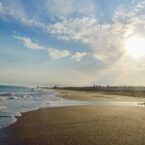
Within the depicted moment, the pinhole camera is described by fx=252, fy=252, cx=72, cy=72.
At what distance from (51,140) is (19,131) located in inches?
84.7

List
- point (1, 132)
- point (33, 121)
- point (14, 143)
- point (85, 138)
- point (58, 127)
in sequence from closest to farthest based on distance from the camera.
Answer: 1. point (14, 143)
2. point (85, 138)
3. point (1, 132)
4. point (58, 127)
5. point (33, 121)

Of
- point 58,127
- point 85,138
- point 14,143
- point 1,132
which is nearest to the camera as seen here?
point 14,143

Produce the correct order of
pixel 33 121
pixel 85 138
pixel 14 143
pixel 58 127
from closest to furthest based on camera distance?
pixel 14 143 < pixel 85 138 < pixel 58 127 < pixel 33 121

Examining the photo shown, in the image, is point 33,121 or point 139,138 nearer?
point 139,138

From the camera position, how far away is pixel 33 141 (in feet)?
29.6

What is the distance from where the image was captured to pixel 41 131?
Result: 10781 millimetres

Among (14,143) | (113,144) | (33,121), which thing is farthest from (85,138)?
(33,121)

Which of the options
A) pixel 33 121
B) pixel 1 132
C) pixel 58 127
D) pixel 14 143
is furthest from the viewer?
pixel 33 121

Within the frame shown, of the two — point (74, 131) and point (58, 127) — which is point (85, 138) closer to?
point (74, 131)

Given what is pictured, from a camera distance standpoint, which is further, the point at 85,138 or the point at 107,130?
the point at 107,130

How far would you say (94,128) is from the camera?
11.7 metres

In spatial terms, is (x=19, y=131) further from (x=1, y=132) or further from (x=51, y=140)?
(x=51, y=140)

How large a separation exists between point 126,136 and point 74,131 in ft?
7.38

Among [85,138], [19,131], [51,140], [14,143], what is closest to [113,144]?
[85,138]
